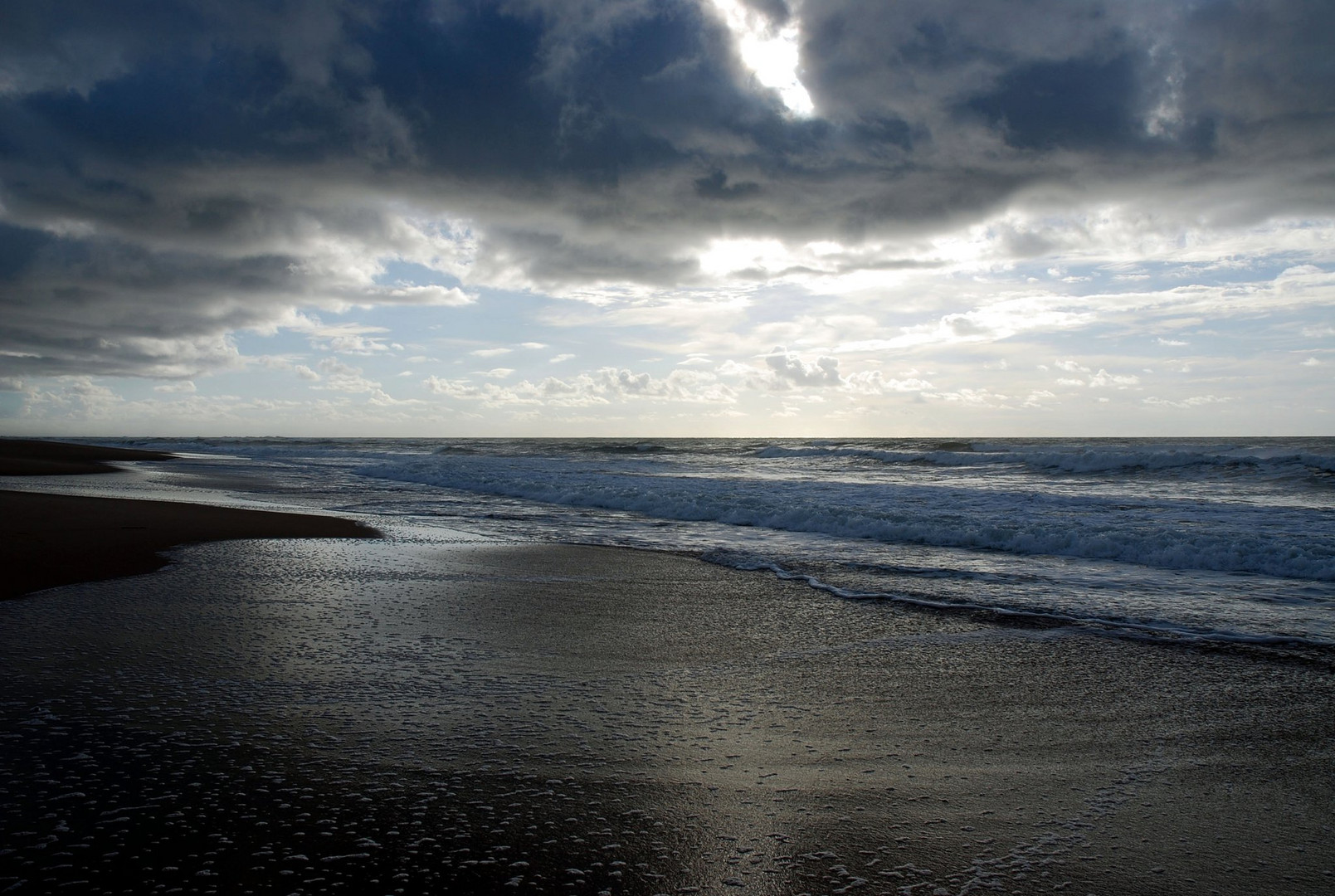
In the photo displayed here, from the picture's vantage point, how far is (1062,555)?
9805 mm

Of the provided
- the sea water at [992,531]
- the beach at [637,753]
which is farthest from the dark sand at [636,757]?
the sea water at [992,531]

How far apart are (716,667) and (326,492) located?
15917 millimetres

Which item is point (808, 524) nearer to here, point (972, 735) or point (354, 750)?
point (972, 735)

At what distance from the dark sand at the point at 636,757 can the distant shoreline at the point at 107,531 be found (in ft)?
4.31

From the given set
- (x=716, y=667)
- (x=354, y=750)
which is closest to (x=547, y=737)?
(x=354, y=750)

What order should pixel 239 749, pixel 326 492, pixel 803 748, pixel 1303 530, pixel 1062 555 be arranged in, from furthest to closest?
pixel 326 492
pixel 1303 530
pixel 1062 555
pixel 803 748
pixel 239 749

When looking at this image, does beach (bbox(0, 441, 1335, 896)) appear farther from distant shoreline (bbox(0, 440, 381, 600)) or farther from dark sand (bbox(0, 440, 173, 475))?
dark sand (bbox(0, 440, 173, 475))

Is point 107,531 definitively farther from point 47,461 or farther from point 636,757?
point 47,461

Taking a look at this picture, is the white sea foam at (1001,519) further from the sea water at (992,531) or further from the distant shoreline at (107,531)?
the distant shoreline at (107,531)

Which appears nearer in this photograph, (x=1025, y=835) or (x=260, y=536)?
(x=1025, y=835)

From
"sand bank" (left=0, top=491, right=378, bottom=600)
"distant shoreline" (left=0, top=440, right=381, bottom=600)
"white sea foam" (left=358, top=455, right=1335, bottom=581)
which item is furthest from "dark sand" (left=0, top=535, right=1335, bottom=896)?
"white sea foam" (left=358, top=455, right=1335, bottom=581)

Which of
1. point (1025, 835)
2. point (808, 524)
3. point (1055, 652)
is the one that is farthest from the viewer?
point (808, 524)

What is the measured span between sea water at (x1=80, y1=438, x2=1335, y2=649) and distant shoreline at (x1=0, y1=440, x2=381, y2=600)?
1824 millimetres

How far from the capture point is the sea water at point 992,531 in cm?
675
